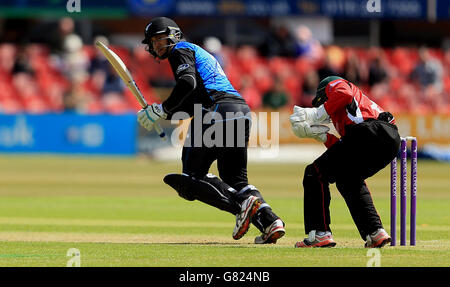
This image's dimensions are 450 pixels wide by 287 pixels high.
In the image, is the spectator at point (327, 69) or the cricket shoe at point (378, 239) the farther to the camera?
the spectator at point (327, 69)

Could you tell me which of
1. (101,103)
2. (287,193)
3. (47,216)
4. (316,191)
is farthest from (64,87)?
(316,191)

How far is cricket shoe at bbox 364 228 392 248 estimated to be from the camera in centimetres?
859

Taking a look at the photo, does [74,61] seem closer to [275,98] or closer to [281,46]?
[275,98]

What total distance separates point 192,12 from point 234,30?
247 centimetres

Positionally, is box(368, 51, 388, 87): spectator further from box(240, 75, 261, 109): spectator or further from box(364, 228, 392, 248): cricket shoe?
box(364, 228, 392, 248): cricket shoe

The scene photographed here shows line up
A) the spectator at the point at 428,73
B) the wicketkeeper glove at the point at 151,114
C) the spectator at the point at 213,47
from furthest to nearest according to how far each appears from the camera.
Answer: the spectator at the point at 428,73
the spectator at the point at 213,47
the wicketkeeper glove at the point at 151,114

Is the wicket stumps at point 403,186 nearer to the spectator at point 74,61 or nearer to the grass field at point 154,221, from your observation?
the grass field at point 154,221

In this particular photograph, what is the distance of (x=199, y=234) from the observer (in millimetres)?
10633

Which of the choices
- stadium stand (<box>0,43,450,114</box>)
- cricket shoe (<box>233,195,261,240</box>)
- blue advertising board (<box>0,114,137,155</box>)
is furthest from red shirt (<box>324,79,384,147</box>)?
stadium stand (<box>0,43,450,114</box>)

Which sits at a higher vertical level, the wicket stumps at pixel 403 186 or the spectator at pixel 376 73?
the spectator at pixel 376 73

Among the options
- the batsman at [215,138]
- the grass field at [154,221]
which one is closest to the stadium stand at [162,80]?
the grass field at [154,221]

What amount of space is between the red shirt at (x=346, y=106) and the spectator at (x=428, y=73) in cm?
1942

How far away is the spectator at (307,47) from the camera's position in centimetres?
2852
